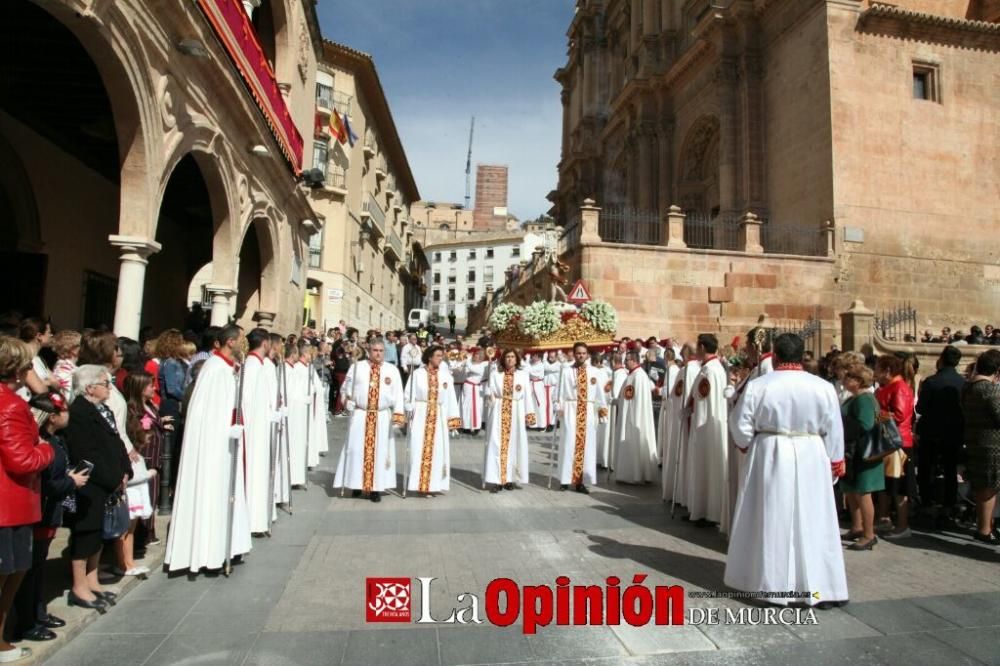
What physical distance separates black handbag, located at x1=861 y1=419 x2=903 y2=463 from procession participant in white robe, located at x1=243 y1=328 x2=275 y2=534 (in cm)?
561

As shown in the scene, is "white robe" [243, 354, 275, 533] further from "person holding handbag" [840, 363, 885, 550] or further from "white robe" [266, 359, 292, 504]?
"person holding handbag" [840, 363, 885, 550]

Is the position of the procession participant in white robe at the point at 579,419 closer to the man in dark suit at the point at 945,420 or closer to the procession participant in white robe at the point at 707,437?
the procession participant in white robe at the point at 707,437

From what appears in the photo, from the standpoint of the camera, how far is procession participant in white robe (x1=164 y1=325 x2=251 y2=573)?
4.80 m

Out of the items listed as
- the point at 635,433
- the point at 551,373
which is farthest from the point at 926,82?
the point at 635,433

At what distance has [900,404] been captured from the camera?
6.48m

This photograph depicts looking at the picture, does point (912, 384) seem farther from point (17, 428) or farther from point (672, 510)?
point (17, 428)

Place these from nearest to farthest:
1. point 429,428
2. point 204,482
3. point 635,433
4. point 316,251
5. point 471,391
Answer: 1. point 204,482
2. point 429,428
3. point 635,433
4. point 471,391
5. point 316,251

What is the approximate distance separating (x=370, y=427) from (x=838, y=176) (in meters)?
17.9

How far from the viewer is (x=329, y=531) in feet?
20.3

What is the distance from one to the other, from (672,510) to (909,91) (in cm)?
1997

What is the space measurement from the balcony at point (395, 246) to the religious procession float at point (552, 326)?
27.9 metres

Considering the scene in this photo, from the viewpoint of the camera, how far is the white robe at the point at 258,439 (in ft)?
18.6

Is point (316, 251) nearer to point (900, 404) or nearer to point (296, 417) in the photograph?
point (296, 417)

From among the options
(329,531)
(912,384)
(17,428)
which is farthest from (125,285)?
(912,384)
